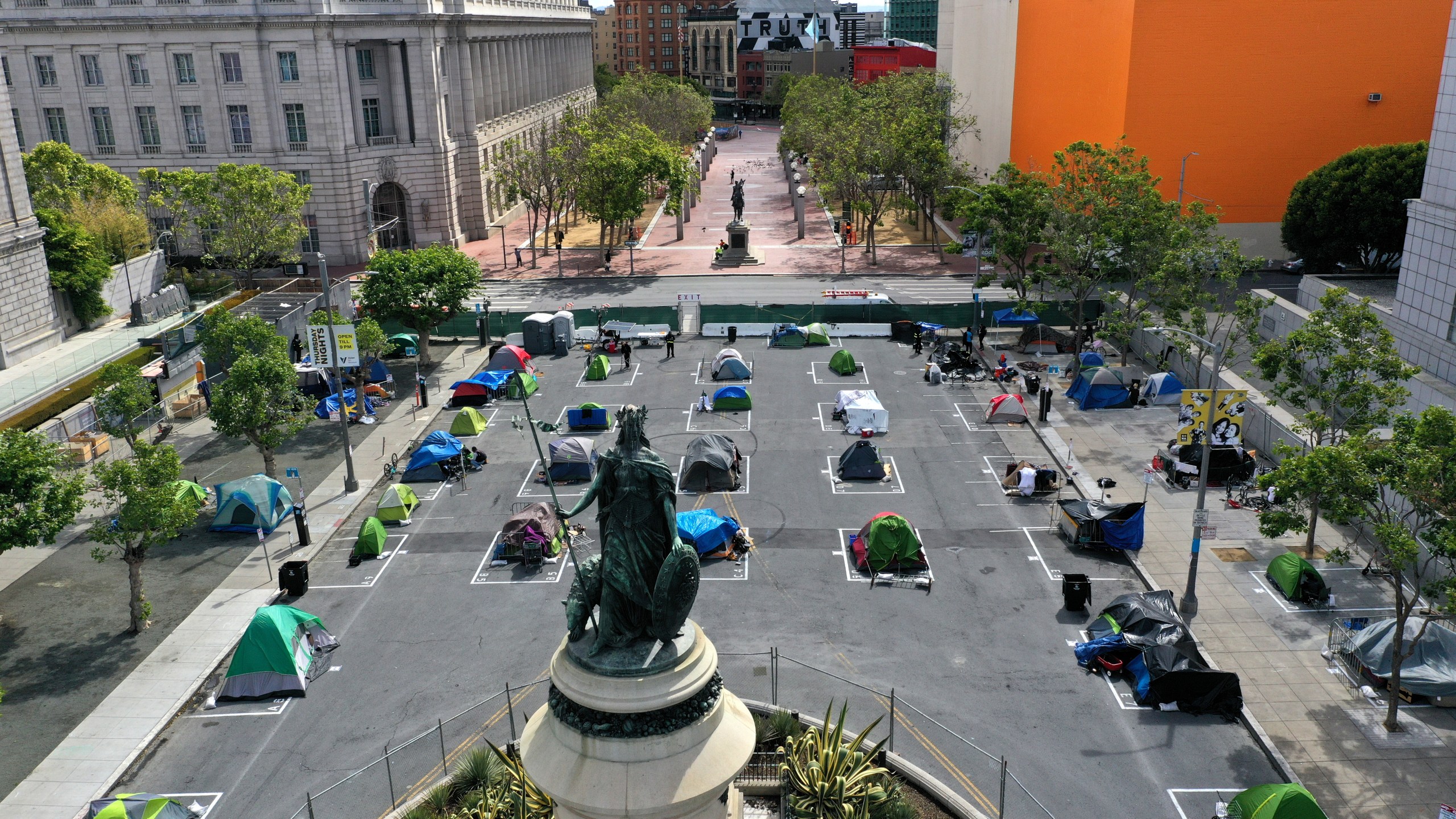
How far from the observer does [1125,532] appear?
34188mm

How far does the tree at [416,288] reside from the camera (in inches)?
2088

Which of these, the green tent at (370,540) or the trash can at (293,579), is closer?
the trash can at (293,579)

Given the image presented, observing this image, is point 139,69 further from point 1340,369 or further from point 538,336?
point 1340,369

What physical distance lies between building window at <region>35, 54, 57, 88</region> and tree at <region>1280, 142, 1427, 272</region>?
82.1 meters

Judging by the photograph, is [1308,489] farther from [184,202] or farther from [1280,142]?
[184,202]

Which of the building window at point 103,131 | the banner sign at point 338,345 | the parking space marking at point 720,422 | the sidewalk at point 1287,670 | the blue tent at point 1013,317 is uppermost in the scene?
the building window at point 103,131

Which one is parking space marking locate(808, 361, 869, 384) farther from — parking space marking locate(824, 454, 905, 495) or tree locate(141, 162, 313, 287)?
tree locate(141, 162, 313, 287)

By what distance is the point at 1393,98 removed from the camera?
229ft

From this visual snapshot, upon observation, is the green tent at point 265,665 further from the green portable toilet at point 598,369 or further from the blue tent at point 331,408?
the green portable toilet at point 598,369

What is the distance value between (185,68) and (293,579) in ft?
190

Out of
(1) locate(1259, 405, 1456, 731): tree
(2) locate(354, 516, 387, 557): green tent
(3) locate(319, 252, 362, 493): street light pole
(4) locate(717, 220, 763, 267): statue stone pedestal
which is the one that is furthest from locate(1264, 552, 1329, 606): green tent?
(4) locate(717, 220, 763, 267): statue stone pedestal

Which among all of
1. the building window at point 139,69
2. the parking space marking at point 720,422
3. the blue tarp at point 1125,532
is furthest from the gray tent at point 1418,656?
the building window at point 139,69

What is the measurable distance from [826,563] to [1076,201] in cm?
2883

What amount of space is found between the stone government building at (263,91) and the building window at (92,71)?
3.5 inches
